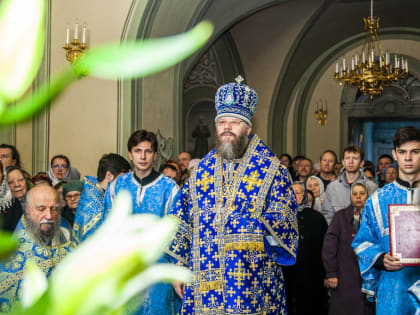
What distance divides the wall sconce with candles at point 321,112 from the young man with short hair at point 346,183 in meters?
9.70

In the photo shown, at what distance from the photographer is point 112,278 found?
1.03ft

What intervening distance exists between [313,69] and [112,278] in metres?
16.0

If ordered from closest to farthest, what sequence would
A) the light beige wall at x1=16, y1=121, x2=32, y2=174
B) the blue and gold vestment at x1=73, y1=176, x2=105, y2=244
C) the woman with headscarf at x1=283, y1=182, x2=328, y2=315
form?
the blue and gold vestment at x1=73, y1=176, x2=105, y2=244 → the woman with headscarf at x1=283, y1=182, x2=328, y2=315 → the light beige wall at x1=16, y1=121, x2=32, y2=174

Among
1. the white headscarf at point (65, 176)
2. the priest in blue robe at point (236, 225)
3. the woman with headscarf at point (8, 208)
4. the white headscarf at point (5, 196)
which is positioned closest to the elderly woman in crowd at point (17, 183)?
the woman with headscarf at point (8, 208)

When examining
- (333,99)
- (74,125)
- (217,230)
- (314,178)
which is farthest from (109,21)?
(333,99)

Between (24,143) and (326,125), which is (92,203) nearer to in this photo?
(24,143)

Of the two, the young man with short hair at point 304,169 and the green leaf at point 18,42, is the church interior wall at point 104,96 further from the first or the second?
the green leaf at point 18,42

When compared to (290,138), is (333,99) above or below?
above

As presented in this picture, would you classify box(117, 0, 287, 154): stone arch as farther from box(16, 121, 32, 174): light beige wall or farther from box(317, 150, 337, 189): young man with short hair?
box(317, 150, 337, 189): young man with short hair

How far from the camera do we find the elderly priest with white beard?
3258mm

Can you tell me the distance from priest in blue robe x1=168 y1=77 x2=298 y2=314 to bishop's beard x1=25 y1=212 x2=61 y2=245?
0.77 meters

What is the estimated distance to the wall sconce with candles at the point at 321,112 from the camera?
16047 millimetres

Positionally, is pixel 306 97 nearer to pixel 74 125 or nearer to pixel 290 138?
pixel 290 138

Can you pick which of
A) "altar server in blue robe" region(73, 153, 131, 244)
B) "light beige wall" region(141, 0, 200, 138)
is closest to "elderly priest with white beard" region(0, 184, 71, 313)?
"altar server in blue robe" region(73, 153, 131, 244)
